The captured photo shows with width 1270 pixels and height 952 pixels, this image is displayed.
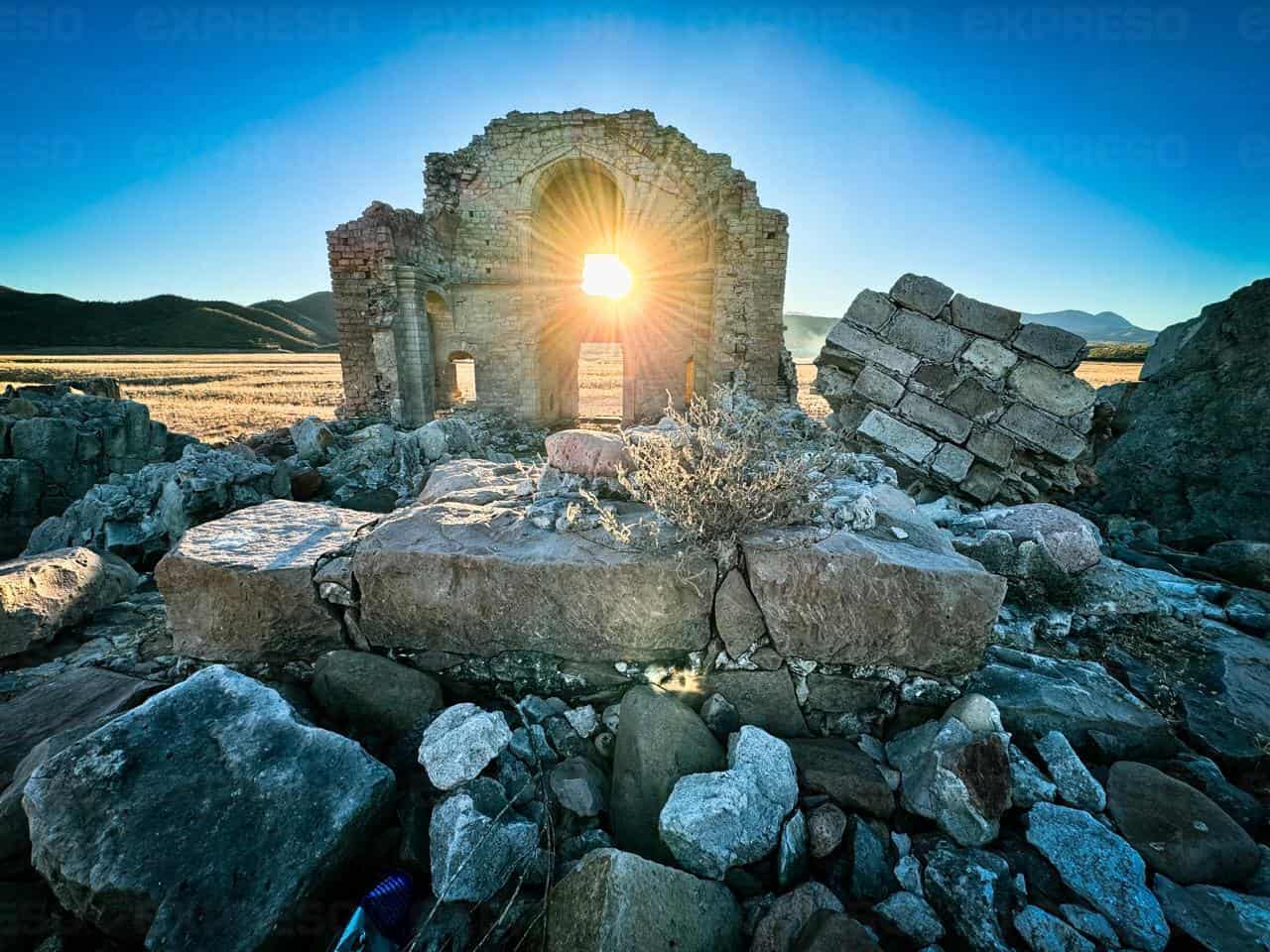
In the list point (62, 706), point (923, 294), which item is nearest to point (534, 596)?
point (62, 706)

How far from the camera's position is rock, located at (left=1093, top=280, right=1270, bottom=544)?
14.7 feet

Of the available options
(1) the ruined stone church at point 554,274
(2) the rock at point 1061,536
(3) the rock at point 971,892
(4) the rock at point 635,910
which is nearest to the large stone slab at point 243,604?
(4) the rock at point 635,910

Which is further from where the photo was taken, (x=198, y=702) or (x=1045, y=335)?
(x=1045, y=335)

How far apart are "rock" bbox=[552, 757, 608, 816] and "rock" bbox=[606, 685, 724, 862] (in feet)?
0.21

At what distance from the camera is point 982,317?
4.55 m

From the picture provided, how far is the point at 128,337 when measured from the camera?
5669cm

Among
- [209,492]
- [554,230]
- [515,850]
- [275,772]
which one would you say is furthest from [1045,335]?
[554,230]

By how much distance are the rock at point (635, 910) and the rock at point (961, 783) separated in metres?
0.81

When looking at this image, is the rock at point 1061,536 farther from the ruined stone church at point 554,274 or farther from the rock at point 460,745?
the ruined stone church at point 554,274

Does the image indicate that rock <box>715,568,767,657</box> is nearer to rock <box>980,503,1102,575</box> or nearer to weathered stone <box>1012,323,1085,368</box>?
rock <box>980,503,1102,575</box>

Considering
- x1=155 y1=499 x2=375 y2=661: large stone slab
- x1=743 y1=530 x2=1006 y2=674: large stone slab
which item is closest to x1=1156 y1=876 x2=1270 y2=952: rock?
x1=743 y1=530 x2=1006 y2=674: large stone slab

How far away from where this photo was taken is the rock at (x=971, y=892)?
1.39 m

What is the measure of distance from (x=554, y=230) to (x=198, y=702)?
46.2ft

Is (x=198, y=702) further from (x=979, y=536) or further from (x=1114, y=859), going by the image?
(x=979, y=536)
